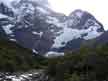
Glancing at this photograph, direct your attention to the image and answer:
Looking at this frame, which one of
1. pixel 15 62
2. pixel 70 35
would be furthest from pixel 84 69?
pixel 70 35

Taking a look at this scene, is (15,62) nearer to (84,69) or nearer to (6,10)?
(84,69)

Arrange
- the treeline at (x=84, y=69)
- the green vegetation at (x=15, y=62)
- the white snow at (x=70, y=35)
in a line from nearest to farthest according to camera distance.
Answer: the treeline at (x=84, y=69)
the green vegetation at (x=15, y=62)
the white snow at (x=70, y=35)

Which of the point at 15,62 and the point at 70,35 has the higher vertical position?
the point at 70,35

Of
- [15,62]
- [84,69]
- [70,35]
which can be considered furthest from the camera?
[70,35]

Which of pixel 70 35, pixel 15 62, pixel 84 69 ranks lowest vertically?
pixel 84 69

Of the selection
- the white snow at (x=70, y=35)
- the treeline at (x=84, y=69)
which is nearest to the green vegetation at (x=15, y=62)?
the treeline at (x=84, y=69)

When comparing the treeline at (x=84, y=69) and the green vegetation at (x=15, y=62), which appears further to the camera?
the green vegetation at (x=15, y=62)

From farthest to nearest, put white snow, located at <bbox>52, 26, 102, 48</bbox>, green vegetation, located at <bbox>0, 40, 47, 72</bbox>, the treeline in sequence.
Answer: white snow, located at <bbox>52, 26, 102, 48</bbox> < green vegetation, located at <bbox>0, 40, 47, 72</bbox> < the treeline

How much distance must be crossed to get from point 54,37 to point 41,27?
13657 mm

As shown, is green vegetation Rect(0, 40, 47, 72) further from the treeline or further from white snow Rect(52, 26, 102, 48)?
white snow Rect(52, 26, 102, 48)

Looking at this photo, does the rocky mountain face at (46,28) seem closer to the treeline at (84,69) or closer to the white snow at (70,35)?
the white snow at (70,35)

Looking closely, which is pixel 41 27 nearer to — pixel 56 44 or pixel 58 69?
pixel 56 44

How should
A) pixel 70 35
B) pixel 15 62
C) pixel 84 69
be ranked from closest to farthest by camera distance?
pixel 84 69
pixel 15 62
pixel 70 35

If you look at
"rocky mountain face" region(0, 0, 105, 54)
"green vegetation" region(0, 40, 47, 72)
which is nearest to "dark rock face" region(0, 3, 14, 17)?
"rocky mountain face" region(0, 0, 105, 54)
